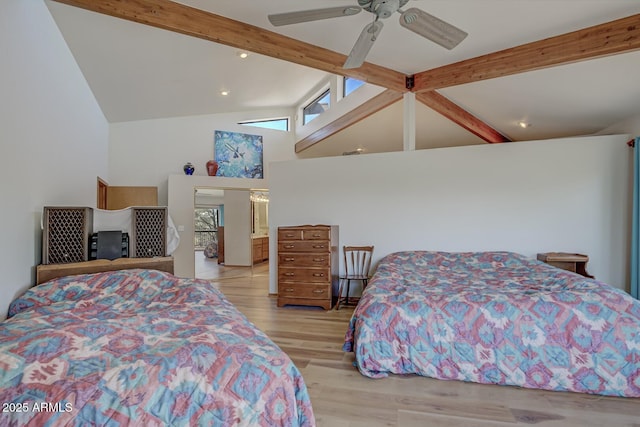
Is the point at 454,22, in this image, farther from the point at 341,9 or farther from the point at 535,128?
the point at 535,128

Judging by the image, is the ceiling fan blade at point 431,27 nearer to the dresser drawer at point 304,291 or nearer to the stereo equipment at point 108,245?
the stereo equipment at point 108,245

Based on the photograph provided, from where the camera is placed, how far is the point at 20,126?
2.05 meters

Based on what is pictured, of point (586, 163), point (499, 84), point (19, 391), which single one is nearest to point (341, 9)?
point (19, 391)

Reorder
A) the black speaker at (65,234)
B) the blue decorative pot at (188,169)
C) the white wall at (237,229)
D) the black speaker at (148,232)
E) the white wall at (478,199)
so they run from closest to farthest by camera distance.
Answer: the black speaker at (65,234) → the black speaker at (148,232) → the white wall at (478,199) → the blue decorative pot at (188,169) → the white wall at (237,229)

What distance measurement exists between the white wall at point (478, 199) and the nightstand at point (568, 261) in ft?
0.59

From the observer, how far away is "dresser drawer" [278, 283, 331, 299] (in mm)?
4105

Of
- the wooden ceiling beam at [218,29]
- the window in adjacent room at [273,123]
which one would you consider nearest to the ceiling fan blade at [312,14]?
the wooden ceiling beam at [218,29]

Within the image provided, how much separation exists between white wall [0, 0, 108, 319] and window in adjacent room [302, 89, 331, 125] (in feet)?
14.1

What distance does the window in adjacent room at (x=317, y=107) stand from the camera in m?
6.46

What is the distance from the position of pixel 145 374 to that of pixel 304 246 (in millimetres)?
3063

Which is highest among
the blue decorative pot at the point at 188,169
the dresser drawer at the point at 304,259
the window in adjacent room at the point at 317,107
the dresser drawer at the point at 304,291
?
the window in adjacent room at the point at 317,107

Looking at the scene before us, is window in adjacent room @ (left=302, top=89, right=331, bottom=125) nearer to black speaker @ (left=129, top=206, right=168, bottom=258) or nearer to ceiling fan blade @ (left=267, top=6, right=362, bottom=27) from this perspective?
ceiling fan blade @ (left=267, top=6, right=362, bottom=27)

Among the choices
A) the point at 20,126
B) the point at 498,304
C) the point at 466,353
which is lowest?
the point at 466,353

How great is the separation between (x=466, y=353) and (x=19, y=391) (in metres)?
2.41
